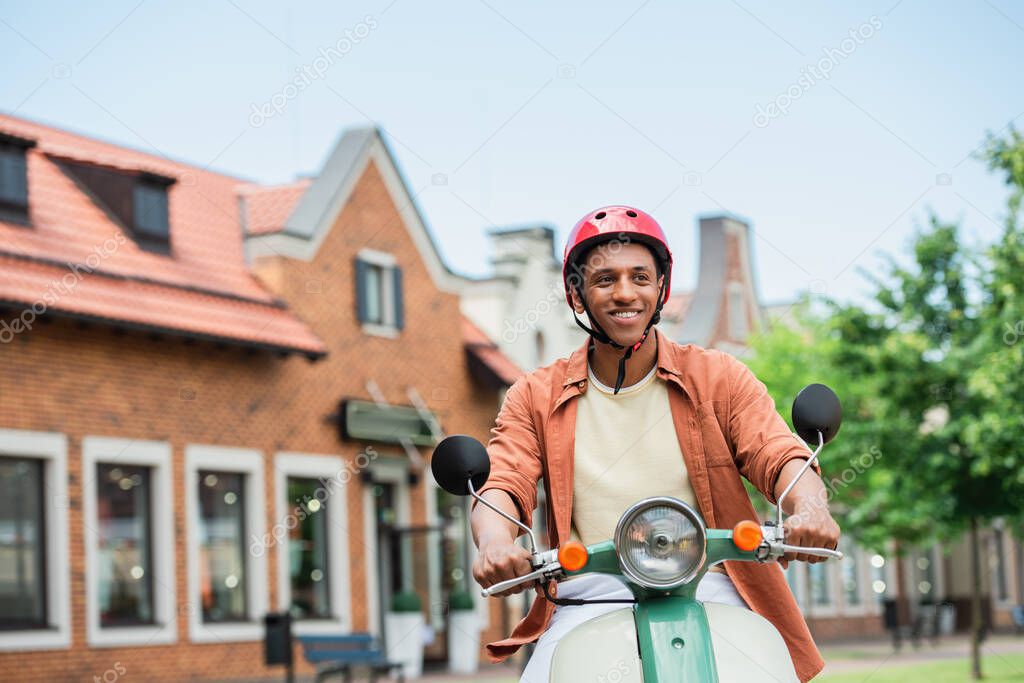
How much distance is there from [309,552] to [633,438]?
20428mm

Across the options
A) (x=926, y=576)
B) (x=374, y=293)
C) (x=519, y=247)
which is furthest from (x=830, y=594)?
(x=374, y=293)

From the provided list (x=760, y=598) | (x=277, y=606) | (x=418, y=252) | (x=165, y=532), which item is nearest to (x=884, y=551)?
(x=418, y=252)

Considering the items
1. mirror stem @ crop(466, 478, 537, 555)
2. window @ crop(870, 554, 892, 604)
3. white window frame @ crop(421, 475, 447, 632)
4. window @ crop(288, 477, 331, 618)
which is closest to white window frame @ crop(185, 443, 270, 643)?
window @ crop(288, 477, 331, 618)

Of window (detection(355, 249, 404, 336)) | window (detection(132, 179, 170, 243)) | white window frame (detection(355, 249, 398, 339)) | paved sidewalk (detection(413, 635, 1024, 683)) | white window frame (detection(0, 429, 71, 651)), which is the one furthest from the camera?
white window frame (detection(355, 249, 398, 339))

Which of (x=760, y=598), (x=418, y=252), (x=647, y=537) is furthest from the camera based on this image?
(x=418, y=252)

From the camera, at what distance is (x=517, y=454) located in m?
3.94

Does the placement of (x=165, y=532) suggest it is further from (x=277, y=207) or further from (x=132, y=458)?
(x=277, y=207)

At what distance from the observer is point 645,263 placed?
3883mm

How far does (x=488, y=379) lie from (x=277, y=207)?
4852 millimetres

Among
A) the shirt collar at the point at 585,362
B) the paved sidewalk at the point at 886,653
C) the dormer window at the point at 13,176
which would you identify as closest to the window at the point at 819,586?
the paved sidewalk at the point at 886,653

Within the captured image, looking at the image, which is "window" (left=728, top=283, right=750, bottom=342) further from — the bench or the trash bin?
the trash bin

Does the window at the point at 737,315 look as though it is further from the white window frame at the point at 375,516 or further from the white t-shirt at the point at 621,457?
the white t-shirt at the point at 621,457

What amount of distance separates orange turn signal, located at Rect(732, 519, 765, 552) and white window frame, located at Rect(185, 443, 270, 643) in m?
18.4

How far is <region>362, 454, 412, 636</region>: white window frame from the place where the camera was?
81.4 feet
